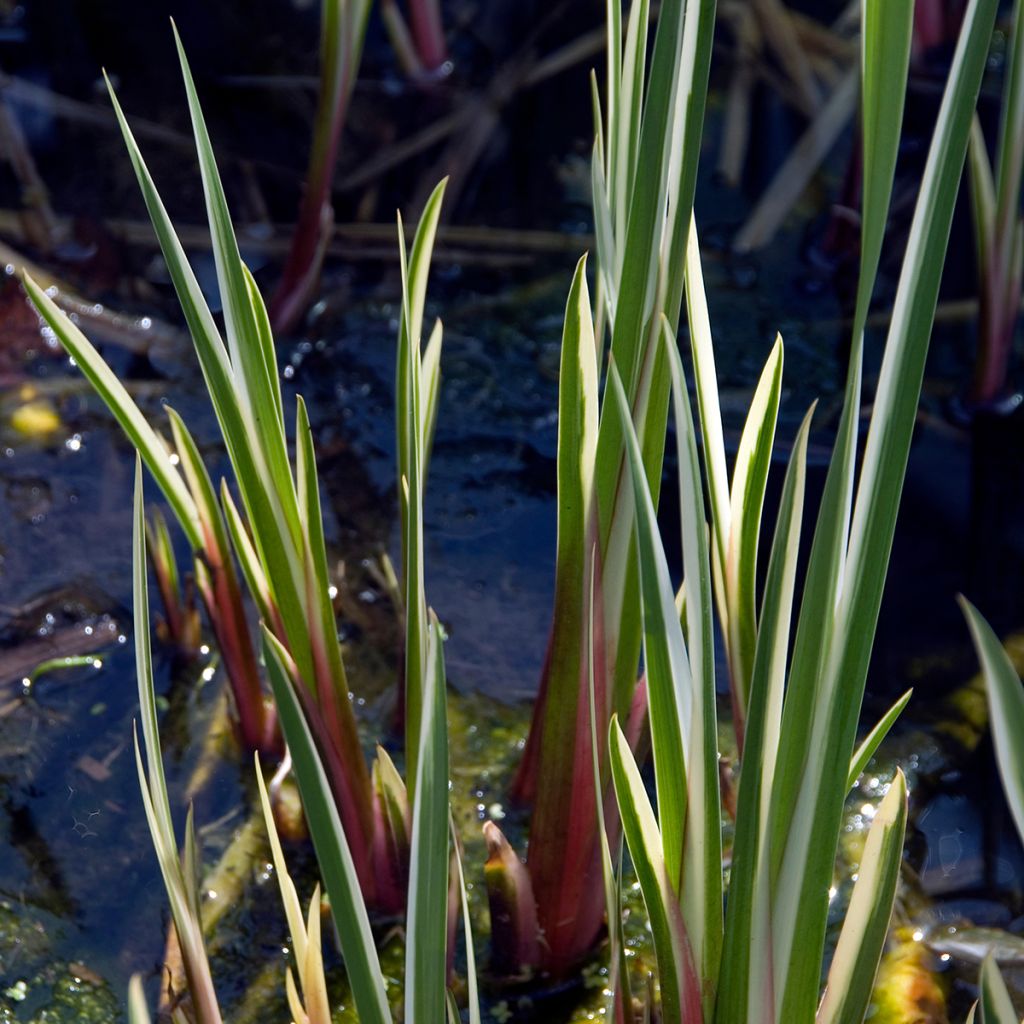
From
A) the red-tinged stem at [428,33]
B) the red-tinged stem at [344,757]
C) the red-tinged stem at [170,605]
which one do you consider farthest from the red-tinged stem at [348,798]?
the red-tinged stem at [428,33]

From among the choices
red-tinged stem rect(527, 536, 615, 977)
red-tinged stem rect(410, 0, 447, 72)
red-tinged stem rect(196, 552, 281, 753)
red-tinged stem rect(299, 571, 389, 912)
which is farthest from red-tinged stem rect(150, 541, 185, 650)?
red-tinged stem rect(410, 0, 447, 72)

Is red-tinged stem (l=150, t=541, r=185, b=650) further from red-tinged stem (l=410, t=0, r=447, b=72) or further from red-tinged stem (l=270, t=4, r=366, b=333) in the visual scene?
red-tinged stem (l=410, t=0, r=447, b=72)

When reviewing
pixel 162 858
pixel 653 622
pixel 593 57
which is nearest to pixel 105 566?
pixel 162 858

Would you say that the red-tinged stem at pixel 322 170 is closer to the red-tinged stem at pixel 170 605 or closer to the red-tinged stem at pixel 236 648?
the red-tinged stem at pixel 170 605

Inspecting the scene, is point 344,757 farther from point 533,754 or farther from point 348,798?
point 533,754

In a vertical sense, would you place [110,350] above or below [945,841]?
above

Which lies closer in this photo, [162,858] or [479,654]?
[162,858]

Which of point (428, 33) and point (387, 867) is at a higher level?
point (428, 33)

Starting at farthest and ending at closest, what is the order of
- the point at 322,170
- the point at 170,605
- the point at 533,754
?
1. the point at 322,170
2. the point at 170,605
3. the point at 533,754

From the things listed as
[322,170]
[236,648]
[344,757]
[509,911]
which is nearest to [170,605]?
[236,648]

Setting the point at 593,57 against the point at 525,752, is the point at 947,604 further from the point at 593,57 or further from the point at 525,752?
the point at 593,57

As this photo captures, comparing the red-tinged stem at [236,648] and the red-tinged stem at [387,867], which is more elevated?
the red-tinged stem at [236,648]
